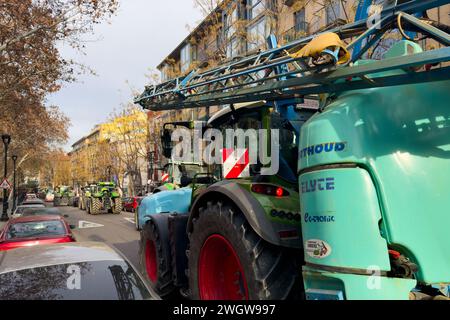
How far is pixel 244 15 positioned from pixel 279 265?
19814mm

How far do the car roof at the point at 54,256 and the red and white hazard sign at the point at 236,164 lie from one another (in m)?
1.78

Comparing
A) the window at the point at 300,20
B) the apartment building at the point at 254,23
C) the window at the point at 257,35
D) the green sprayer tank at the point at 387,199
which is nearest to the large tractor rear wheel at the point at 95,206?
the apartment building at the point at 254,23

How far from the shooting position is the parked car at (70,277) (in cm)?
287

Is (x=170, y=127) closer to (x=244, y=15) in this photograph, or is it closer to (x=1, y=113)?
(x=244, y=15)

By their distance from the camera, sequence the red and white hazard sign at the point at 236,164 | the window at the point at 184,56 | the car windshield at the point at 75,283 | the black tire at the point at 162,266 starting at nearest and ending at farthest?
the car windshield at the point at 75,283 < the red and white hazard sign at the point at 236,164 < the black tire at the point at 162,266 < the window at the point at 184,56

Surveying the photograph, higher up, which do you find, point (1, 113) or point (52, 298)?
point (1, 113)

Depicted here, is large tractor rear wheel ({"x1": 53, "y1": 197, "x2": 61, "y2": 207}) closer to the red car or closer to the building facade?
the building facade

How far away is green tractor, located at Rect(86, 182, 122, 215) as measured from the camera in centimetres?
2827

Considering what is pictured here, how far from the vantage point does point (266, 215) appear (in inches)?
138

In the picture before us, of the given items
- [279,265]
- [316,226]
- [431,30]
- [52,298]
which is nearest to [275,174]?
[279,265]

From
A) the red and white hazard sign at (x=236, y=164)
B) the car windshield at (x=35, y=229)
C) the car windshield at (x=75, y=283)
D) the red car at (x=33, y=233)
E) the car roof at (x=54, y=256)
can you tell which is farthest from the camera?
the car windshield at (x=35, y=229)

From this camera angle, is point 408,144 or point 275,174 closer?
point 408,144

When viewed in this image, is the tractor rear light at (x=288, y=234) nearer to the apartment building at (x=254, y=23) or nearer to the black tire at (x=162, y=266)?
the black tire at (x=162, y=266)

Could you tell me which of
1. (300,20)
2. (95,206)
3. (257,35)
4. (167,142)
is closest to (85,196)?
(95,206)
